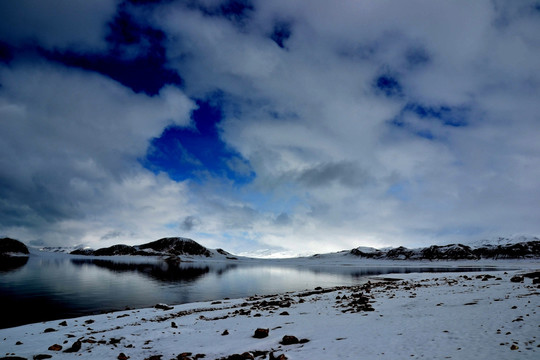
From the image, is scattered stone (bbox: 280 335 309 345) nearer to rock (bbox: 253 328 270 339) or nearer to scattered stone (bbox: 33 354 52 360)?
rock (bbox: 253 328 270 339)

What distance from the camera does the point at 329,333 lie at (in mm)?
19297

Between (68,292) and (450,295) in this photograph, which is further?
(68,292)

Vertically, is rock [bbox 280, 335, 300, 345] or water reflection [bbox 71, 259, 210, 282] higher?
rock [bbox 280, 335, 300, 345]

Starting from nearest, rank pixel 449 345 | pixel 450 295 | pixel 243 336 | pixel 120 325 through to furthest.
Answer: pixel 449 345 → pixel 243 336 → pixel 120 325 → pixel 450 295

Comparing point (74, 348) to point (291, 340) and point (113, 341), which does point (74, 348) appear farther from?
point (291, 340)

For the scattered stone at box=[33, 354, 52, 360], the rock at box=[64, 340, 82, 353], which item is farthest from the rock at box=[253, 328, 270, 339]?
the scattered stone at box=[33, 354, 52, 360]

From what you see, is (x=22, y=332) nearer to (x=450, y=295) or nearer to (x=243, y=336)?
(x=243, y=336)

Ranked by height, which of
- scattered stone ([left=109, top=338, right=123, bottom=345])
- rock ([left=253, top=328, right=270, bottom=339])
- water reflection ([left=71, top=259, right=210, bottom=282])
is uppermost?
rock ([left=253, top=328, right=270, bottom=339])

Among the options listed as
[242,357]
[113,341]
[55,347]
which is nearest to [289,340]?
[242,357]

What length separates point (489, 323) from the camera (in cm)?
1766

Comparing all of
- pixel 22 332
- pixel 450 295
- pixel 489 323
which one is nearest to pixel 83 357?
pixel 22 332

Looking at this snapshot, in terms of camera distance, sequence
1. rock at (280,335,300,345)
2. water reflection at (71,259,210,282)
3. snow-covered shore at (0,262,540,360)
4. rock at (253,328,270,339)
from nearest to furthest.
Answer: snow-covered shore at (0,262,540,360), rock at (280,335,300,345), rock at (253,328,270,339), water reflection at (71,259,210,282)

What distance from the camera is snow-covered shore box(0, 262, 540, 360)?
14.9 m

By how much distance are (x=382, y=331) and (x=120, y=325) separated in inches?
870
